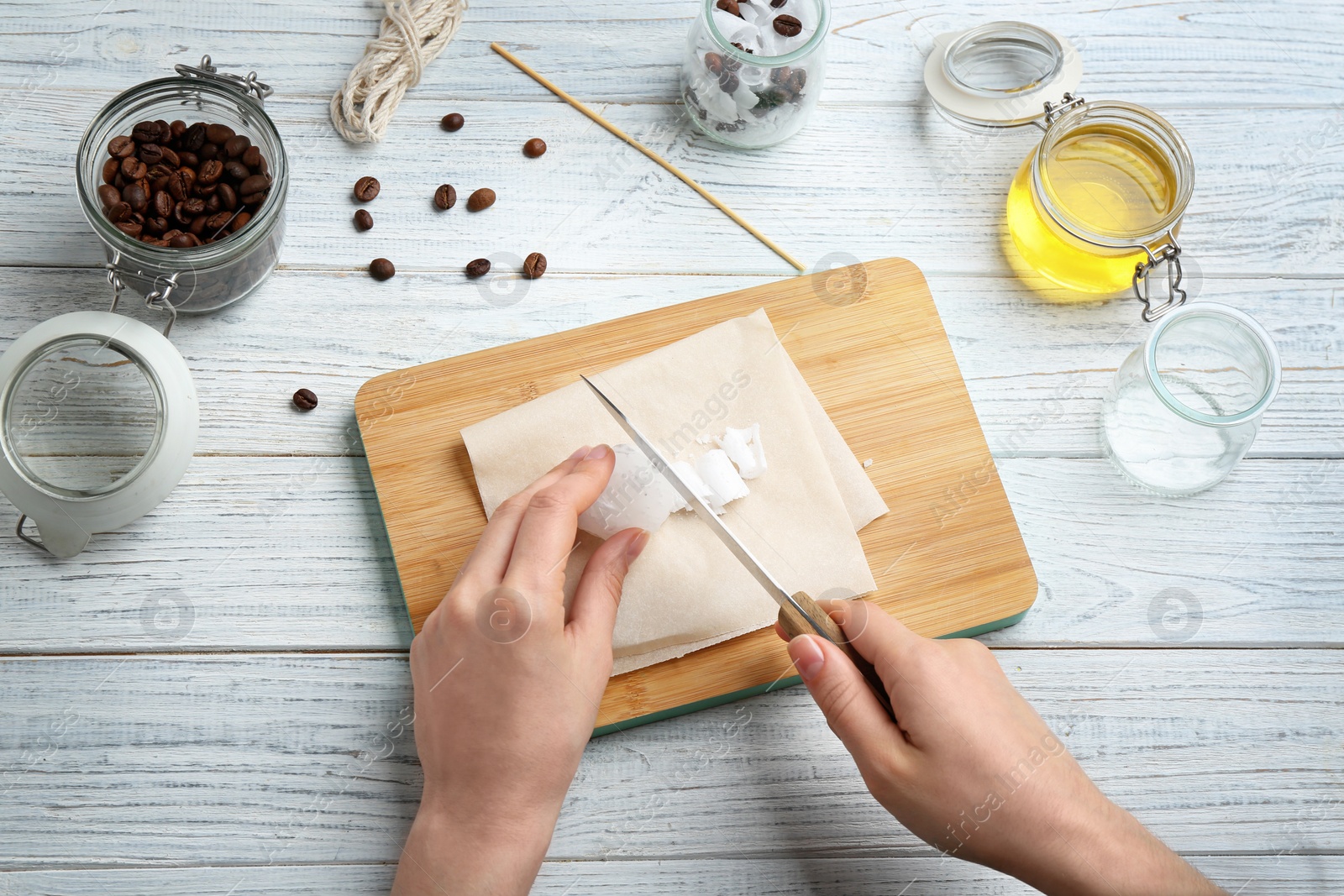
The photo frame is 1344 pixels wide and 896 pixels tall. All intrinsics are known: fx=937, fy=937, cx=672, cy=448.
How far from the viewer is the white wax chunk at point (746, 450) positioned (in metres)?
1.15

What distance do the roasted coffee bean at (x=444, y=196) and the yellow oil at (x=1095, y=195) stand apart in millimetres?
778

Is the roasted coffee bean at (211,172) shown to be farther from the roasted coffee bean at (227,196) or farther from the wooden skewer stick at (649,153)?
the wooden skewer stick at (649,153)

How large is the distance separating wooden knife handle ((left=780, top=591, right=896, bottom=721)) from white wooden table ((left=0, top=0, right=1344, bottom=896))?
167 millimetres

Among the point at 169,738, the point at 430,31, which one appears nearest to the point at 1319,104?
the point at 430,31

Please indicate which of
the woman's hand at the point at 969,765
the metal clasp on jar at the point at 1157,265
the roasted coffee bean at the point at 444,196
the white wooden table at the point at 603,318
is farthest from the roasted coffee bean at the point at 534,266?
the metal clasp on jar at the point at 1157,265

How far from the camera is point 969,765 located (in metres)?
0.98

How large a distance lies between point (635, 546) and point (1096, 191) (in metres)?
0.81

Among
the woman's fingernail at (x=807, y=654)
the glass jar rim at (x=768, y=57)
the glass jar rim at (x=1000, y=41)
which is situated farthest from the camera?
the glass jar rim at (x=1000, y=41)

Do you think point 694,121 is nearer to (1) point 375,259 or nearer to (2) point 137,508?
(1) point 375,259

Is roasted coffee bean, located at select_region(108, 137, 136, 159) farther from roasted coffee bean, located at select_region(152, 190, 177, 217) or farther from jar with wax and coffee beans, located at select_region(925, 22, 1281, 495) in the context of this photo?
jar with wax and coffee beans, located at select_region(925, 22, 1281, 495)

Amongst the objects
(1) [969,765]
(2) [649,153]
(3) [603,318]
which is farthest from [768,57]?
(1) [969,765]

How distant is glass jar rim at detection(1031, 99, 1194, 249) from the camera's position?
3.90ft

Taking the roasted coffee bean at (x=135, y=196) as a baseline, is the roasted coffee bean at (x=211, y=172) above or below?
above

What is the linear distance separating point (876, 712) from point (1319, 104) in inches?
46.1
